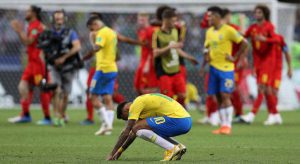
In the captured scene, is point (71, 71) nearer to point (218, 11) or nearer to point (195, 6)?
point (218, 11)

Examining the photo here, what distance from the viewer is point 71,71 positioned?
1953 cm

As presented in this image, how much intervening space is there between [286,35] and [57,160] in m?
15.2

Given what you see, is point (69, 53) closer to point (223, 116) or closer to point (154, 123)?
point (223, 116)

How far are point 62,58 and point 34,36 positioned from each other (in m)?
1.21

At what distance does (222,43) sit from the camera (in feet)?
58.2

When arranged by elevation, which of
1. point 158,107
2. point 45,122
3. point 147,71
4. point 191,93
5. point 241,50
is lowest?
point 191,93

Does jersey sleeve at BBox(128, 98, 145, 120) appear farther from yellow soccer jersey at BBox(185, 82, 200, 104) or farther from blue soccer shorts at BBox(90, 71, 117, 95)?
yellow soccer jersey at BBox(185, 82, 200, 104)

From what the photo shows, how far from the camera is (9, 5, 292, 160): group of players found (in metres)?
12.0

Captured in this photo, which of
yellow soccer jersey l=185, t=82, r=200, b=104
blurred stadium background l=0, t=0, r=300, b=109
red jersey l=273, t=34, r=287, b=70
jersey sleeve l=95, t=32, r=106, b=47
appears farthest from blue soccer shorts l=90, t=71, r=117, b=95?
blurred stadium background l=0, t=0, r=300, b=109

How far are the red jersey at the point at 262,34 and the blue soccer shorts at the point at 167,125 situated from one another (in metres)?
8.34

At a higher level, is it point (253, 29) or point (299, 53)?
point (253, 29)

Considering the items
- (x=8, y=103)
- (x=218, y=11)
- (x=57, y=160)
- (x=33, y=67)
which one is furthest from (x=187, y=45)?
(x=57, y=160)

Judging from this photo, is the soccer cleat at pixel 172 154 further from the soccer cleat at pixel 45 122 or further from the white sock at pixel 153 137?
the soccer cleat at pixel 45 122

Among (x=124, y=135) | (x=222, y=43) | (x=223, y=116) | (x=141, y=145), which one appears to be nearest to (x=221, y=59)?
(x=222, y=43)
